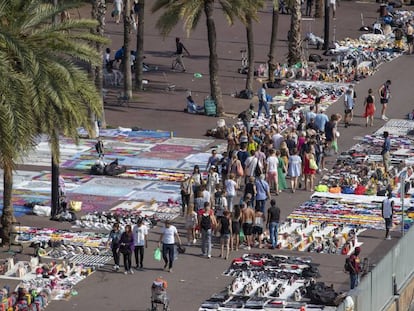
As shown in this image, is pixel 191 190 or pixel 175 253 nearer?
pixel 175 253

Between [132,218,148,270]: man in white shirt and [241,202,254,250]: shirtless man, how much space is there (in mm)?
2540

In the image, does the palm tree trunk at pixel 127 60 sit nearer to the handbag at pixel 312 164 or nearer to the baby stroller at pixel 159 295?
the handbag at pixel 312 164

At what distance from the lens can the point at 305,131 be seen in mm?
43156

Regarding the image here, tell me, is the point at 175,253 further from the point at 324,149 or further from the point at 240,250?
the point at 324,149

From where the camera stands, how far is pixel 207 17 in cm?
4919

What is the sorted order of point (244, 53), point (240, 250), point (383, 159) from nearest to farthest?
point (240, 250) → point (383, 159) → point (244, 53)

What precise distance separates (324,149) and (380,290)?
1457cm

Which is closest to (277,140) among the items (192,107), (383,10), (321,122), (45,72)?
(321,122)

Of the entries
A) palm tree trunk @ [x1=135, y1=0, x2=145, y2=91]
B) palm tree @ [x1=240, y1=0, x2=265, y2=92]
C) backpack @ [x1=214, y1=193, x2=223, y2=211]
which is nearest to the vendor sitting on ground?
palm tree @ [x1=240, y1=0, x2=265, y2=92]

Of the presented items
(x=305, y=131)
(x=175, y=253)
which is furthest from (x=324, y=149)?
(x=175, y=253)

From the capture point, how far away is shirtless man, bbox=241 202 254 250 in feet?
113

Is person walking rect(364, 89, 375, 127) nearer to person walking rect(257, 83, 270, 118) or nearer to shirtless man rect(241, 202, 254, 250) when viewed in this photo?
person walking rect(257, 83, 270, 118)

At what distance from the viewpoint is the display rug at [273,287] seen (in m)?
30.4

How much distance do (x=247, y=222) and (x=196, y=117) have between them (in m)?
15.7
